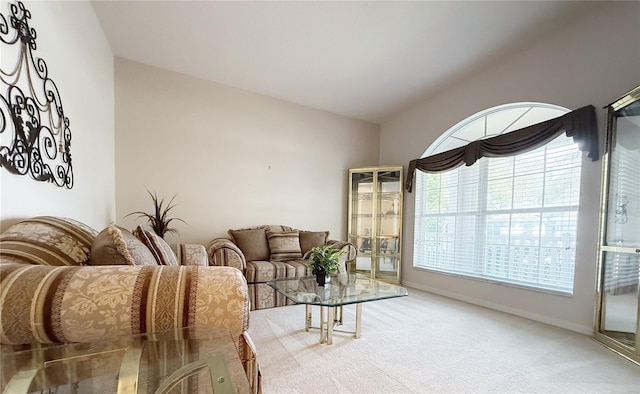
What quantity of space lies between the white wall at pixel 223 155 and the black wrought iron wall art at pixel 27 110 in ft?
5.33

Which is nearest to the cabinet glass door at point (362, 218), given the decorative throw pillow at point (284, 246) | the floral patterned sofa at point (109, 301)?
the decorative throw pillow at point (284, 246)

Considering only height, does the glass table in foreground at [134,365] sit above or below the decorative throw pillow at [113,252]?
below

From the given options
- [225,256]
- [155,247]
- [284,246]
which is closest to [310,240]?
[284,246]

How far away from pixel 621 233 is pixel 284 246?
10.9ft

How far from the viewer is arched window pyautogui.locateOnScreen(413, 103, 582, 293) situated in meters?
2.55

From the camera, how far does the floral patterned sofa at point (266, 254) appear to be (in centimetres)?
285

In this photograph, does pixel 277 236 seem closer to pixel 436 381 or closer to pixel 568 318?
pixel 436 381

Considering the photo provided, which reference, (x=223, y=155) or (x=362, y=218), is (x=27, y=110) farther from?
(x=362, y=218)

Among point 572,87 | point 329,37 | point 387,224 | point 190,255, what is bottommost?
point 190,255

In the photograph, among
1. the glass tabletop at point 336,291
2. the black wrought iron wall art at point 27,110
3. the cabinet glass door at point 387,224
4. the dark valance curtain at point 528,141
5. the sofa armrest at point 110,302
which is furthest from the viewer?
the cabinet glass door at point 387,224

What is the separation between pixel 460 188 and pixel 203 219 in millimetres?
3555

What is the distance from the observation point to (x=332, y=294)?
6.91 feet

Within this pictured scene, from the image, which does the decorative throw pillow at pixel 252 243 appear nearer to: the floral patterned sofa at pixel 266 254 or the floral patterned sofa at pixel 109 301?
the floral patterned sofa at pixel 266 254

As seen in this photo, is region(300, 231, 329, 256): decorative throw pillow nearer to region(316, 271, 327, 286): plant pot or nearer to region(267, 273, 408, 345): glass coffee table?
region(267, 273, 408, 345): glass coffee table
